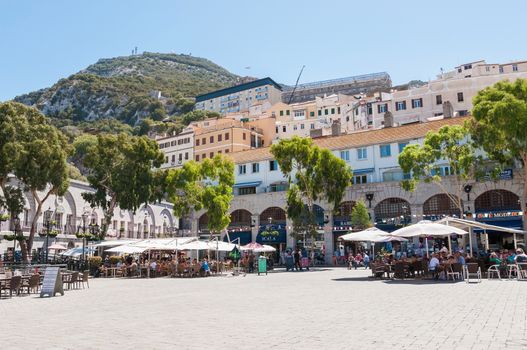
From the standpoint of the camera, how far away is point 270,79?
419ft

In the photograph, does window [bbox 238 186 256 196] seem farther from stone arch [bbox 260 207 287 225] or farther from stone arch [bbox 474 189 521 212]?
stone arch [bbox 474 189 521 212]

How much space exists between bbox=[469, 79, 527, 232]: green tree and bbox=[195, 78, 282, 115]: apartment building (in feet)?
301

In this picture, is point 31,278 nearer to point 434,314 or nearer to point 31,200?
point 434,314

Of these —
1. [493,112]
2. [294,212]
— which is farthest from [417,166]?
[294,212]

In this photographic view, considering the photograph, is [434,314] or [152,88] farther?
[152,88]

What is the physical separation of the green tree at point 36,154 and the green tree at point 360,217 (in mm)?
22722

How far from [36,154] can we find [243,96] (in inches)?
3992

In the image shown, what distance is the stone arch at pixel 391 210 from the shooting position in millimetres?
40188

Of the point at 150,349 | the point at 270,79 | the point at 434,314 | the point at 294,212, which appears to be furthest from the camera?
the point at 270,79

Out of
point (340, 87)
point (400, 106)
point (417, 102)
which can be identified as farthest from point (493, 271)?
point (340, 87)

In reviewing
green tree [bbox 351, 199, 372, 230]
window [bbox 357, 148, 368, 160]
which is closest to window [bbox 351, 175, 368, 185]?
window [bbox 357, 148, 368, 160]

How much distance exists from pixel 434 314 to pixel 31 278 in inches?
576

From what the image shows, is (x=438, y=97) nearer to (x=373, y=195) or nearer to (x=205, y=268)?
(x=373, y=195)

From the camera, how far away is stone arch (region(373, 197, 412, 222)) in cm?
4019
